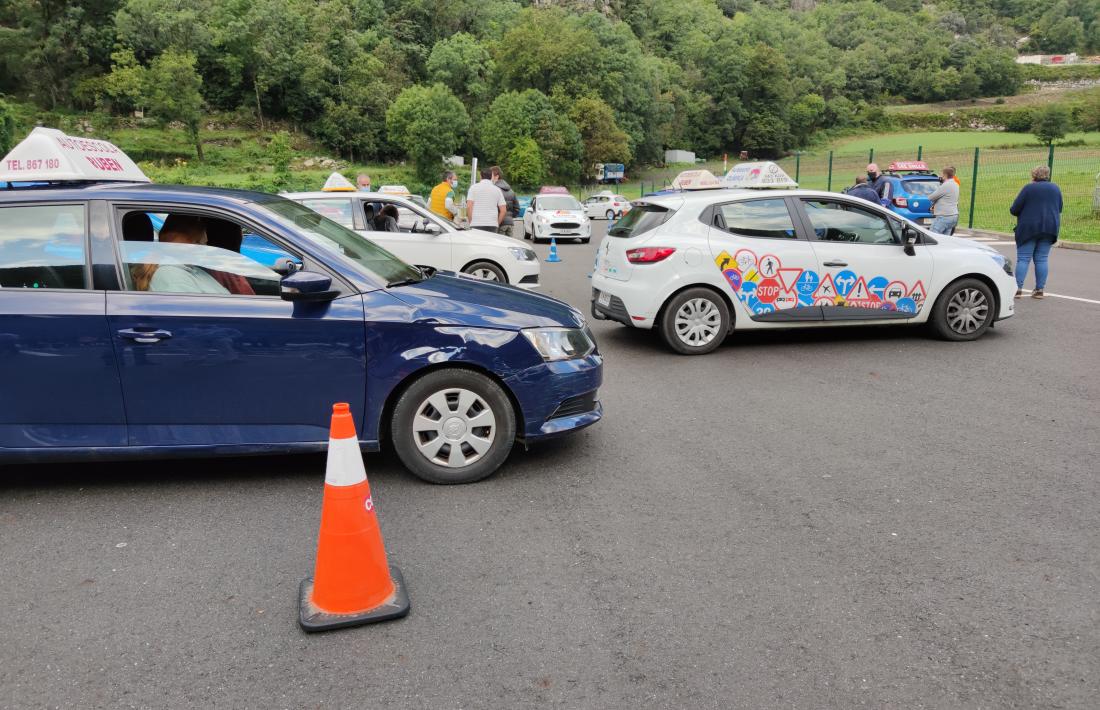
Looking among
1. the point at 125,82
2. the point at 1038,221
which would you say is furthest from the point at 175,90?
the point at 1038,221

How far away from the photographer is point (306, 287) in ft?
13.5

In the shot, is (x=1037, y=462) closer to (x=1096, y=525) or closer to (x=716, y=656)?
(x=1096, y=525)

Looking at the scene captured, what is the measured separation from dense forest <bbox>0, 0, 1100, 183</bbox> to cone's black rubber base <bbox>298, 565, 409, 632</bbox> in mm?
82795

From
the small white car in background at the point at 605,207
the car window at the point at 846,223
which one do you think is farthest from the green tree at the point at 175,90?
the car window at the point at 846,223

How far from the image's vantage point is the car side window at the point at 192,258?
14.1ft

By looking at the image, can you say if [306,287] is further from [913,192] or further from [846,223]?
[913,192]

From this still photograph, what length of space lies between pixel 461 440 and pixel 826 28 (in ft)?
547

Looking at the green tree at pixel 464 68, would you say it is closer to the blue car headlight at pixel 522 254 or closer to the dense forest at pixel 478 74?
the dense forest at pixel 478 74

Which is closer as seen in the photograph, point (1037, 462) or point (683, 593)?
point (683, 593)

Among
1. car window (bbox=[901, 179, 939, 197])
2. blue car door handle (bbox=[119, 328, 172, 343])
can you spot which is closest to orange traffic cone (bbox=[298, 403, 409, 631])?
blue car door handle (bbox=[119, 328, 172, 343])

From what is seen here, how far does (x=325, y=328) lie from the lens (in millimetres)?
4258

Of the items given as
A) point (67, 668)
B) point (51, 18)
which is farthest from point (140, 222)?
point (51, 18)

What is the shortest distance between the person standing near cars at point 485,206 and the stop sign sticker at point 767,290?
6.86 metres

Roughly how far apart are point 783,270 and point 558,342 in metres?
4.09
